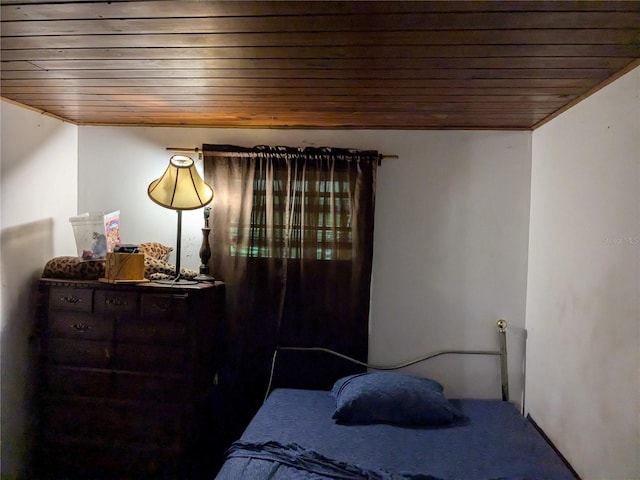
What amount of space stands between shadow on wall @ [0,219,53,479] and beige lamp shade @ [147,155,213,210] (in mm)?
792

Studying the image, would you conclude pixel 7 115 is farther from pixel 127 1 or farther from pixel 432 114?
pixel 432 114

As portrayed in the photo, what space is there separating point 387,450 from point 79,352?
1.82 metres

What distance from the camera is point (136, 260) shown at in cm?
254

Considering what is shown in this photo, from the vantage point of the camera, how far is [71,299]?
257 centimetres

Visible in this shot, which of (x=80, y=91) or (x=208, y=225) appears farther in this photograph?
(x=208, y=225)

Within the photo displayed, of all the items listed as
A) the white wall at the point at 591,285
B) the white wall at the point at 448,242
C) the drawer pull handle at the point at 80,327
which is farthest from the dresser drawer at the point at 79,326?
the white wall at the point at 591,285

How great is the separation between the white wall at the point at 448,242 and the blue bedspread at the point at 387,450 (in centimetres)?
54

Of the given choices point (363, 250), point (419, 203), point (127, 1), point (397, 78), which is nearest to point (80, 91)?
point (127, 1)

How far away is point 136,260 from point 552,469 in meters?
2.33

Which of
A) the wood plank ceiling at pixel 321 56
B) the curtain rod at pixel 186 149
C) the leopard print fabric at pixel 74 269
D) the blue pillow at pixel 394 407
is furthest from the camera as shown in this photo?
the curtain rod at pixel 186 149

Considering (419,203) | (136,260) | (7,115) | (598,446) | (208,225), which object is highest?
(7,115)

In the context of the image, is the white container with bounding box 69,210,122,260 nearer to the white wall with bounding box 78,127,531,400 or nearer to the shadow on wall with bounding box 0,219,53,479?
the shadow on wall with bounding box 0,219,53,479

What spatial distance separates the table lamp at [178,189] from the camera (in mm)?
2648

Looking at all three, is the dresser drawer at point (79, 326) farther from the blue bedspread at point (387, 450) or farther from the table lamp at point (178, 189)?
the blue bedspread at point (387, 450)
